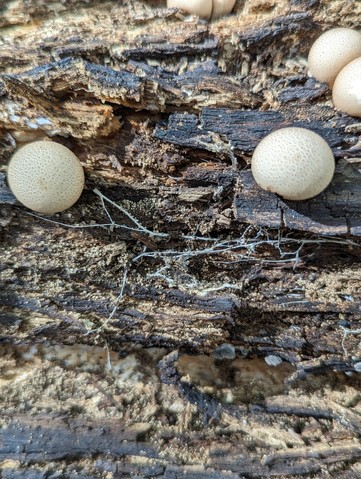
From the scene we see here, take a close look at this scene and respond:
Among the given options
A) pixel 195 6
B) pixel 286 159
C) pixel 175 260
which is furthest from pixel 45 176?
pixel 195 6

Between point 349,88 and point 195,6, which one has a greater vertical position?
point 195,6

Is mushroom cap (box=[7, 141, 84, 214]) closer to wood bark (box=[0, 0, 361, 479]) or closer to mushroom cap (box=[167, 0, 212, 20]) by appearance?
wood bark (box=[0, 0, 361, 479])

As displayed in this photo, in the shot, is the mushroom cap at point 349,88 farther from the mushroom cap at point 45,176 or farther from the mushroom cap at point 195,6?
the mushroom cap at point 45,176

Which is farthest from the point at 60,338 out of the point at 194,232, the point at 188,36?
the point at 188,36

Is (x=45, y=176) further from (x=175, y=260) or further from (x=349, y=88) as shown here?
(x=349, y=88)

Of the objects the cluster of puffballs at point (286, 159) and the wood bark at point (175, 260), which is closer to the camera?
the cluster of puffballs at point (286, 159)

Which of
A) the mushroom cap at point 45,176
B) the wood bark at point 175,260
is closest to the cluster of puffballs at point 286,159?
the mushroom cap at point 45,176
